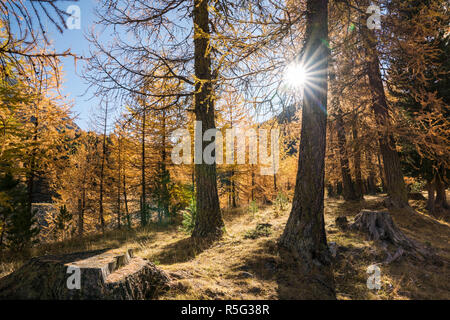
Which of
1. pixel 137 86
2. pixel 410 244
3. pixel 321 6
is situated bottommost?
pixel 410 244

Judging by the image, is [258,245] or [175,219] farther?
[175,219]

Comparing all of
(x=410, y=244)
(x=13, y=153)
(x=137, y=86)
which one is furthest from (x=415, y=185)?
(x=13, y=153)

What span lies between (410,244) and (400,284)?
1663 millimetres

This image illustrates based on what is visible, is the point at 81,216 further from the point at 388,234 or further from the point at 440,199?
the point at 440,199

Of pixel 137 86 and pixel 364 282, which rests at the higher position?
pixel 137 86

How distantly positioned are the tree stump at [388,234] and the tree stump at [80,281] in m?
4.47

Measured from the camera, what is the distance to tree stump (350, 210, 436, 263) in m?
4.23

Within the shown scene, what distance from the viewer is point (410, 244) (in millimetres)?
4438

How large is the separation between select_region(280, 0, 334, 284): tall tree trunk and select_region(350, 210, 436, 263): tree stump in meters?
1.59

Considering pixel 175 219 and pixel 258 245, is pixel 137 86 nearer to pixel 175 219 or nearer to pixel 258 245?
pixel 258 245

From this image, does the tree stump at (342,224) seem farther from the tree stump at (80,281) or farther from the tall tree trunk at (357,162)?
the tree stump at (80,281)
